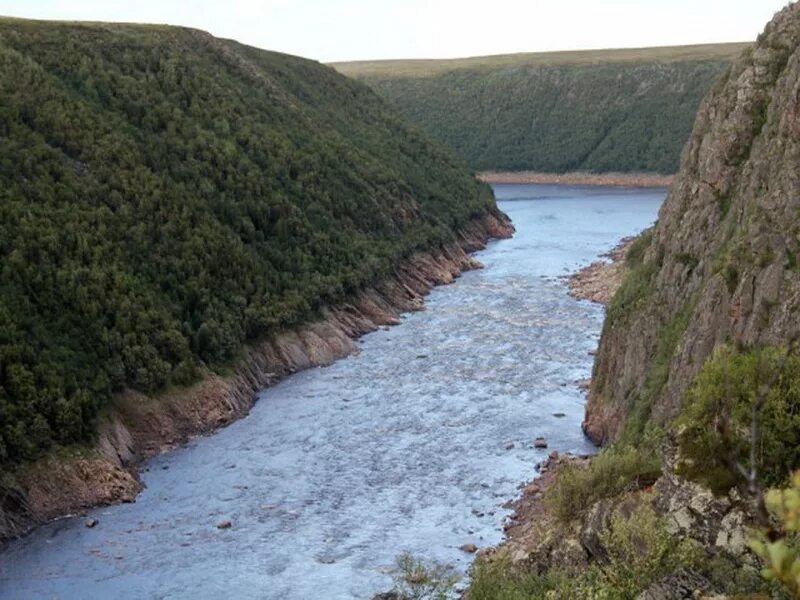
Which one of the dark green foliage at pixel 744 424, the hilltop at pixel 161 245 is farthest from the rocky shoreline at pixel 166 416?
the dark green foliage at pixel 744 424

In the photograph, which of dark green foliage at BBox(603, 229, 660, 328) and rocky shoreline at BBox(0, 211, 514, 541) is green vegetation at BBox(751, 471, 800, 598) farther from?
dark green foliage at BBox(603, 229, 660, 328)

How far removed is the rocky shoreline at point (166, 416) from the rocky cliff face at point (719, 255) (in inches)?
852

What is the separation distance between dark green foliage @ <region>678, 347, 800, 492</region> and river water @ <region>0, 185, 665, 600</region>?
13896 mm

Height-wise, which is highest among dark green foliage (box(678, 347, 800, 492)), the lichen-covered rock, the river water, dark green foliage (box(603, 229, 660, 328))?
dark green foliage (box(678, 347, 800, 492))

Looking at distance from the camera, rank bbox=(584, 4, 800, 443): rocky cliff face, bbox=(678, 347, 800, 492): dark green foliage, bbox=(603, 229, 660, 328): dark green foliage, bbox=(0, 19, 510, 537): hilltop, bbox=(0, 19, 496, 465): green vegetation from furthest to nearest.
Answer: bbox=(0, 19, 496, 465): green vegetation < bbox=(603, 229, 660, 328): dark green foliage < bbox=(0, 19, 510, 537): hilltop < bbox=(584, 4, 800, 443): rocky cliff face < bbox=(678, 347, 800, 492): dark green foliage

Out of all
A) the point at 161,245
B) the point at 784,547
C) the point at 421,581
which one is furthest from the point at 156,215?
the point at 784,547

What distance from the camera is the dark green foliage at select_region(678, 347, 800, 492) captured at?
24203 millimetres

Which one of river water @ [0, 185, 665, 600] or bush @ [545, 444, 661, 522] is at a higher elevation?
bush @ [545, 444, 661, 522]

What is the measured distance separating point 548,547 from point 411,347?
40379 millimetres

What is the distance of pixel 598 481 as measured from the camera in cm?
3053

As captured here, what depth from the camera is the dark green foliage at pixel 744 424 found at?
24203mm

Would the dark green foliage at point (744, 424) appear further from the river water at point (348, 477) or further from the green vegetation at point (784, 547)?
the green vegetation at point (784, 547)

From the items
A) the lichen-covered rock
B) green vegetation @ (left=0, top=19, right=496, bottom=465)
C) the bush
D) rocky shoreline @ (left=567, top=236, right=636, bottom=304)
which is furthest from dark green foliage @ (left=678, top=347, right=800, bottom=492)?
rocky shoreline @ (left=567, top=236, right=636, bottom=304)

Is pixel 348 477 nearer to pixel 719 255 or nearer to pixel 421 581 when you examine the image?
pixel 421 581
